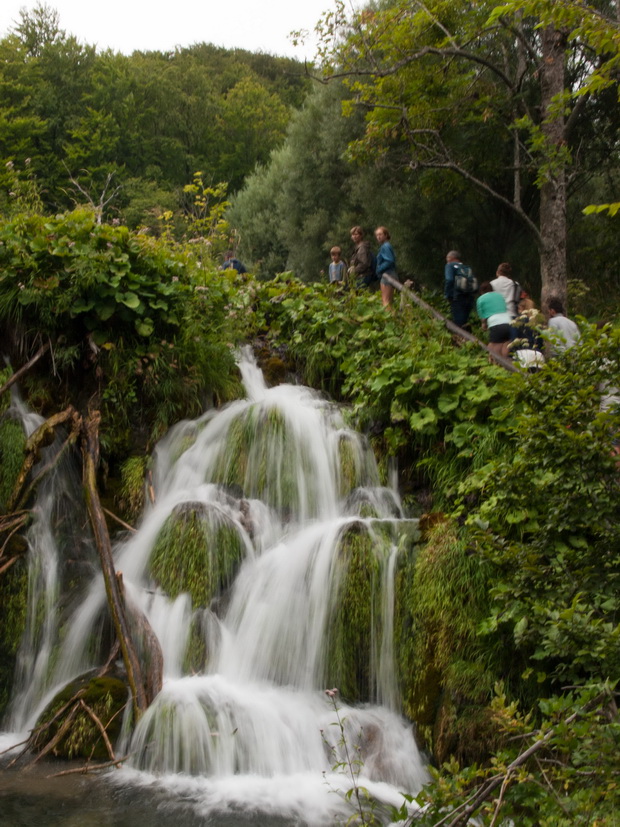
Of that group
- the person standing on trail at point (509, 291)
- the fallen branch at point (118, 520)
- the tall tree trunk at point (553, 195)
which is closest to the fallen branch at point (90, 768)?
the fallen branch at point (118, 520)

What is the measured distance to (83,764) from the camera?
15.4ft

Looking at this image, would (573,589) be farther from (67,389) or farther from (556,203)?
(556,203)

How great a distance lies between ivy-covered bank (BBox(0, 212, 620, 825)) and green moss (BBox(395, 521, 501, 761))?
0.05 feet

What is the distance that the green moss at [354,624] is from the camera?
5.37 m

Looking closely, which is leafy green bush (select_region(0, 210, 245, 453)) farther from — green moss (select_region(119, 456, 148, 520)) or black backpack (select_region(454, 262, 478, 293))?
black backpack (select_region(454, 262, 478, 293))

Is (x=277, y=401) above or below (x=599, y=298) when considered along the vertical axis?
below

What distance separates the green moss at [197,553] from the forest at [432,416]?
0.04m

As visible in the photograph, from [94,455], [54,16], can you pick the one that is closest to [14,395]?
[94,455]

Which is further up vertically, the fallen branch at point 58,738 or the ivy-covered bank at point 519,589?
the ivy-covered bank at point 519,589

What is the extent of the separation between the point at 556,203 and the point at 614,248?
3.94m

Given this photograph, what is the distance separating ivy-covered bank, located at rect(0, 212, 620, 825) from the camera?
342cm

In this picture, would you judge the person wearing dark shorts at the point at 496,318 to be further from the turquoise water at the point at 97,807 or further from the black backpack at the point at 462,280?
the turquoise water at the point at 97,807

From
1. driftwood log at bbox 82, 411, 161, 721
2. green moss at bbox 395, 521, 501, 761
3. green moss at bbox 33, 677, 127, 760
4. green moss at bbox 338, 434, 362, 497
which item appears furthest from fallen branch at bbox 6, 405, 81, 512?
green moss at bbox 395, 521, 501, 761

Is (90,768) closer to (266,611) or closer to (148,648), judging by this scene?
(148,648)
